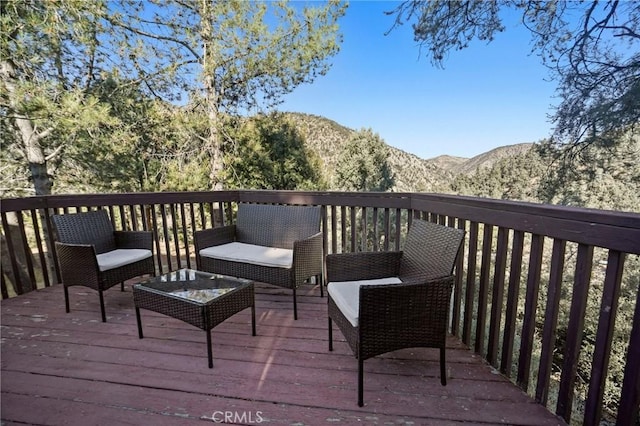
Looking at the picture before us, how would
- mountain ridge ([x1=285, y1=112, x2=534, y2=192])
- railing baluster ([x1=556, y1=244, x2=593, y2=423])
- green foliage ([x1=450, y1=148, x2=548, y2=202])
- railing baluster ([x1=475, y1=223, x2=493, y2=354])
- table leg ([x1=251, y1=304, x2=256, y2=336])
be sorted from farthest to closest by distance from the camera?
mountain ridge ([x1=285, y1=112, x2=534, y2=192]) → green foliage ([x1=450, y1=148, x2=548, y2=202]) → table leg ([x1=251, y1=304, x2=256, y2=336]) → railing baluster ([x1=475, y1=223, x2=493, y2=354]) → railing baluster ([x1=556, y1=244, x2=593, y2=423])

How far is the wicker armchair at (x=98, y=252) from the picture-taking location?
2.64 metres

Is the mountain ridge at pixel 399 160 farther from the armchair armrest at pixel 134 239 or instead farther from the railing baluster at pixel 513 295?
the railing baluster at pixel 513 295

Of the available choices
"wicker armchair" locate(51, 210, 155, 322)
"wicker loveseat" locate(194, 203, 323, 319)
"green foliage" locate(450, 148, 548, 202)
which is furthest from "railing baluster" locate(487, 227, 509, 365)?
"wicker armchair" locate(51, 210, 155, 322)

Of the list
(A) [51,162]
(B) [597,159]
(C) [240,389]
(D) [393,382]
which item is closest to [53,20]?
(A) [51,162]

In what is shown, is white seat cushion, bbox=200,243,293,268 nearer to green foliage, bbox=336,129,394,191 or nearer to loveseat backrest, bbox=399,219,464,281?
loveseat backrest, bbox=399,219,464,281

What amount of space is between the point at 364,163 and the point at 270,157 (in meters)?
5.51

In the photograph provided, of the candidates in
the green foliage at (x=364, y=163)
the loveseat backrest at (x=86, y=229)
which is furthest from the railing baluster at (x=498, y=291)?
the green foliage at (x=364, y=163)

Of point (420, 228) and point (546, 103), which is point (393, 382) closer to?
point (420, 228)

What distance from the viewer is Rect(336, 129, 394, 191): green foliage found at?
49.6 feet

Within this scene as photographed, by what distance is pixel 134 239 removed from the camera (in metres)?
3.24

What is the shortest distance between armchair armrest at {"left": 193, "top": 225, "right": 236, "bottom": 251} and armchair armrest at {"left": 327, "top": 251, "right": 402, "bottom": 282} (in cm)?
160

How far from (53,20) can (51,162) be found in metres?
3.68

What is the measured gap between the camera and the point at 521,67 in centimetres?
466

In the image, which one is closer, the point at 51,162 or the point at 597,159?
the point at 597,159
